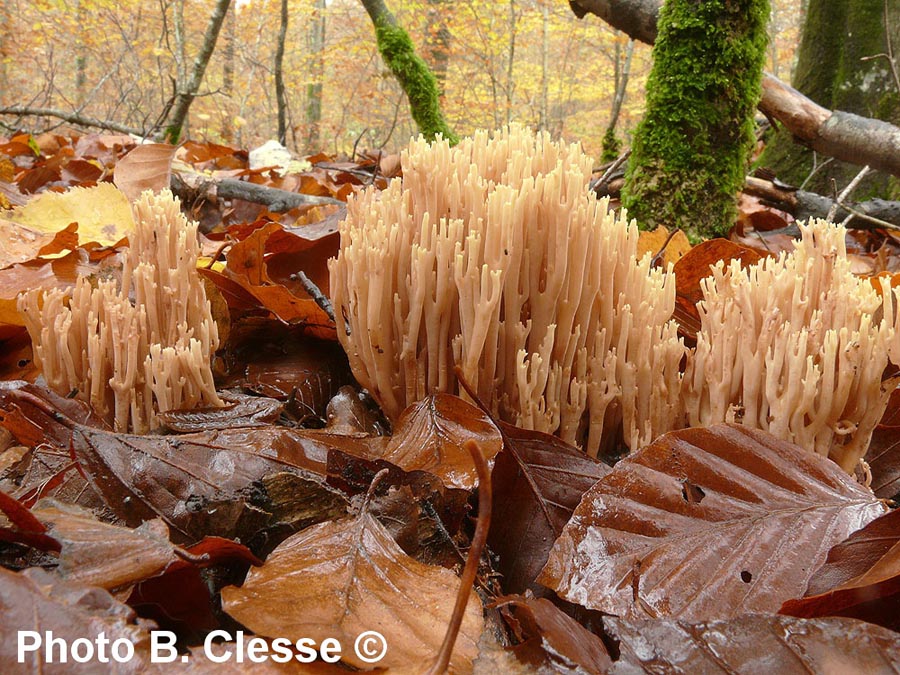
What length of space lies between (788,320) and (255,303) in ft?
5.03

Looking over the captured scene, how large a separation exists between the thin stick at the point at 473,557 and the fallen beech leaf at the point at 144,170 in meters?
2.92

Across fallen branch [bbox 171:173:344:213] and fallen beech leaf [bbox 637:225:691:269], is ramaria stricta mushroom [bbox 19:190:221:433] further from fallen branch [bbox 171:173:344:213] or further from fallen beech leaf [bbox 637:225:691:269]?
fallen branch [bbox 171:173:344:213]

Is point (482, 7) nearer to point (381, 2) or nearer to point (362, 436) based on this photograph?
point (381, 2)

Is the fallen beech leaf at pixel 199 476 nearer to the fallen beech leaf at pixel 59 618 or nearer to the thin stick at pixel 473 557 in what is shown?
the fallen beech leaf at pixel 59 618

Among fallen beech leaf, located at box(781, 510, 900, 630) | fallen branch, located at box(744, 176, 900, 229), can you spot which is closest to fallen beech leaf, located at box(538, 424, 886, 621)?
fallen beech leaf, located at box(781, 510, 900, 630)

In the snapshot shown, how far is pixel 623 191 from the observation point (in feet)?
10.2

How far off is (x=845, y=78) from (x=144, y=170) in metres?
5.26

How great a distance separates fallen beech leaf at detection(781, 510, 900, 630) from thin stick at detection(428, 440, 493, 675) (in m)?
0.56

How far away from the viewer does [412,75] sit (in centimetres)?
636

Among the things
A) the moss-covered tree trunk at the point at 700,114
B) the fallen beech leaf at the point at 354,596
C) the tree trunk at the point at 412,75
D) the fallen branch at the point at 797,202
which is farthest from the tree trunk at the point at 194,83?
the fallen beech leaf at the point at 354,596

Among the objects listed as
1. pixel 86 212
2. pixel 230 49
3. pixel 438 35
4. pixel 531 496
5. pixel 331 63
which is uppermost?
pixel 438 35

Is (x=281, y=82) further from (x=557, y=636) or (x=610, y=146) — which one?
(x=557, y=636)

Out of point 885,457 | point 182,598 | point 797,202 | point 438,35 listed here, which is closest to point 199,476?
point 182,598

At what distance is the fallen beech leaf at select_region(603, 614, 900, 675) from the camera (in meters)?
0.86
